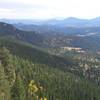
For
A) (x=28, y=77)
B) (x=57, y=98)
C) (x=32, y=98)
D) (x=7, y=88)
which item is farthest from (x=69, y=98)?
(x=7, y=88)

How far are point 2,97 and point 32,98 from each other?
51.4 metres

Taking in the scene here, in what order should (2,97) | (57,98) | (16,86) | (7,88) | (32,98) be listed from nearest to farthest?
(2,97) < (7,88) < (16,86) < (32,98) < (57,98)

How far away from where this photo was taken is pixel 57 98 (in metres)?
187

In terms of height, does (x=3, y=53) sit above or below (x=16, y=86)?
above

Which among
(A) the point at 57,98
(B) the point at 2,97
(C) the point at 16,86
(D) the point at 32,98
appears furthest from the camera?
(A) the point at 57,98

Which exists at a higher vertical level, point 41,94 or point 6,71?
point 6,71

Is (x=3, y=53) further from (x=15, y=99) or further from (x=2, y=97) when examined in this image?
(x=2, y=97)

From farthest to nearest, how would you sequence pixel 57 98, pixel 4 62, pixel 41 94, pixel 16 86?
pixel 57 98, pixel 41 94, pixel 4 62, pixel 16 86

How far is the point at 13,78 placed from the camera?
116m

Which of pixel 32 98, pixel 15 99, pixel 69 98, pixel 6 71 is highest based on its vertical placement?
pixel 6 71

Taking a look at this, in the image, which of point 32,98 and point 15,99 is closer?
point 15,99

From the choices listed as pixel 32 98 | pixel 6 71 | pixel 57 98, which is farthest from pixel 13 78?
pixel 57 98

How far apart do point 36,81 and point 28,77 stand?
564cm

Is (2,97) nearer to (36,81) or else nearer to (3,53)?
(3,53)
